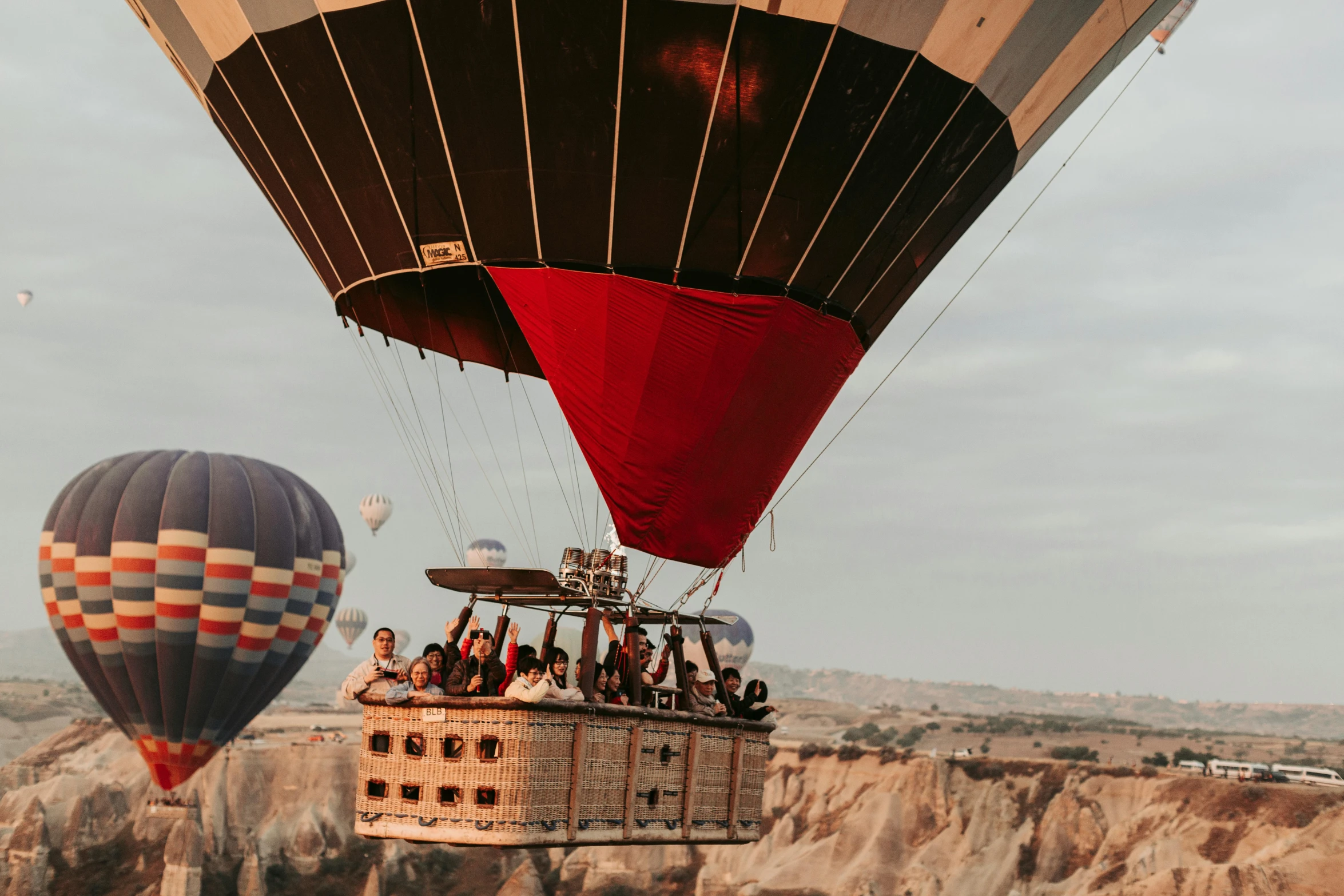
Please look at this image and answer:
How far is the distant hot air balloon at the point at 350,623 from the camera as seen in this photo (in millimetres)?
108000

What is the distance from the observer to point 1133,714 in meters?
178

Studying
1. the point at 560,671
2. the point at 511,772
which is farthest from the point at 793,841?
the point at 511,772

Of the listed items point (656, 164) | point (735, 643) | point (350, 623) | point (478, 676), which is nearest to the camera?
point (478, 676)

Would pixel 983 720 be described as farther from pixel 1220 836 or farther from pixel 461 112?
pixel 461 112

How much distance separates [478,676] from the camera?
9.04 meters

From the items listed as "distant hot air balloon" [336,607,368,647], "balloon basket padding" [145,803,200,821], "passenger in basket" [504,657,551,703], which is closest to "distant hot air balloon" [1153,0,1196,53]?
"passenger in basket" [504,657,551,703]

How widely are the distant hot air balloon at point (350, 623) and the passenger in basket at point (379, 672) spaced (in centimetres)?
10118

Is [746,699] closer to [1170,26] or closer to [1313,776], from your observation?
[1170,26]

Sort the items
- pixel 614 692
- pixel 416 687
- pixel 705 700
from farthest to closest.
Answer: pixel 705 700
pixel 614 692
pixel 416 687

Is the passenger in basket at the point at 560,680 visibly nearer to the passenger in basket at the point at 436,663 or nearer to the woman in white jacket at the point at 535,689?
the woman in white jacket at the point at 535,689

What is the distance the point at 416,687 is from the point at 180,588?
91.5 feet

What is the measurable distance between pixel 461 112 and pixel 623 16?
1.36 meters

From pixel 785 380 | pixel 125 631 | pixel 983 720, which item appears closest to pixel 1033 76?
pixel 785 380

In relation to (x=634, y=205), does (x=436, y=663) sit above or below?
below
